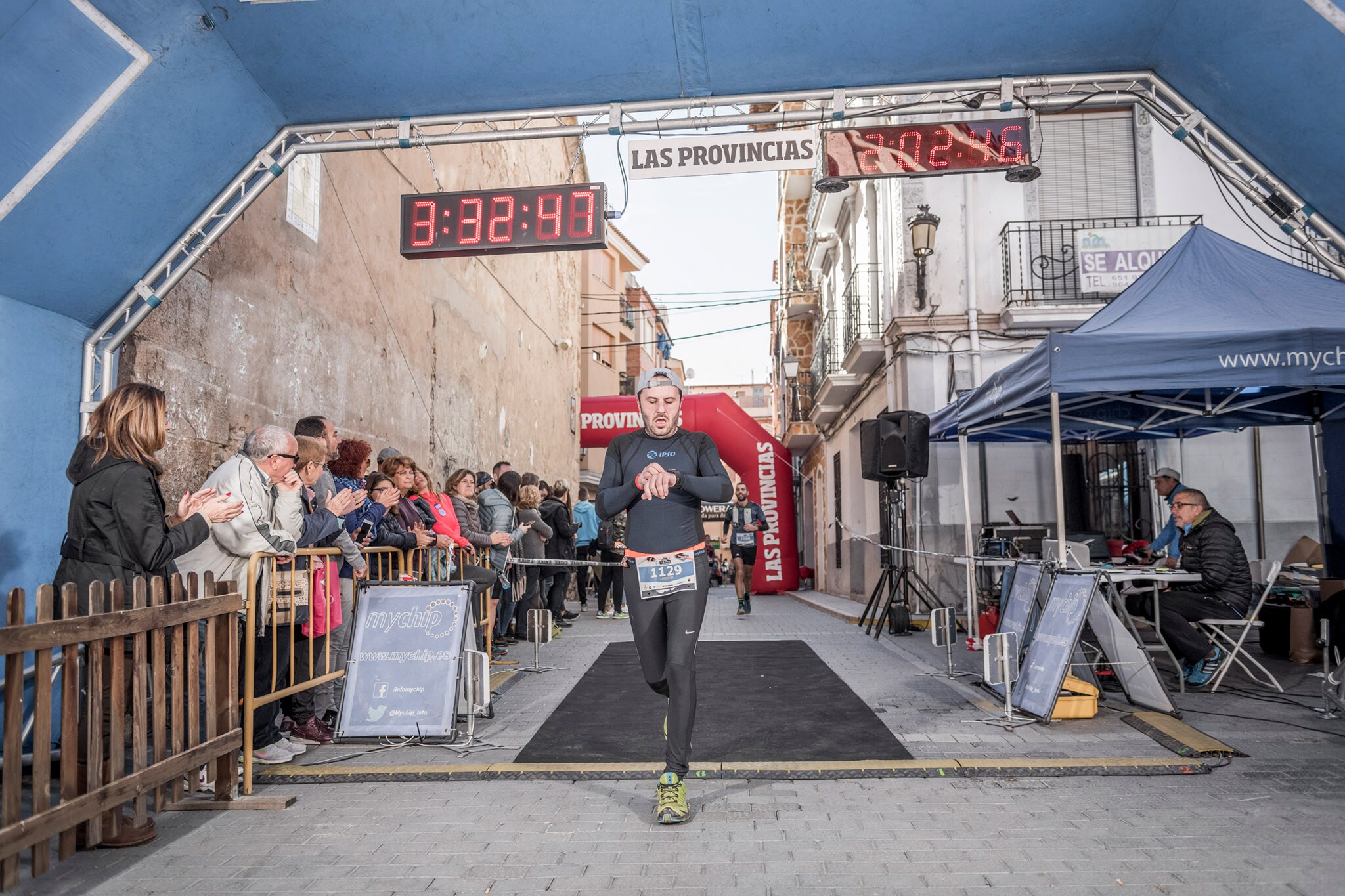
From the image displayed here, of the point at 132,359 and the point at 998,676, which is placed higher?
the point at 132,359

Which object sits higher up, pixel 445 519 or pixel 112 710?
pixel 445 519

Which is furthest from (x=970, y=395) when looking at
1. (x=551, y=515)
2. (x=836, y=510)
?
(x=836, y=510)

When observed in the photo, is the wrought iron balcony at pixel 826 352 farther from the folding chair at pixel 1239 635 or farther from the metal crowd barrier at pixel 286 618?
the metal crowd barrier at pixel 286 618

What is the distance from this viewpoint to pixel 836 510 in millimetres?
22688

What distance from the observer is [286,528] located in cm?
547

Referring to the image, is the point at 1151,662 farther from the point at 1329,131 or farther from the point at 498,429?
the point at 498,429

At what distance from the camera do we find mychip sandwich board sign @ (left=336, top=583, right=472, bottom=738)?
5.78 m

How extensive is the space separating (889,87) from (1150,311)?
2.58 m

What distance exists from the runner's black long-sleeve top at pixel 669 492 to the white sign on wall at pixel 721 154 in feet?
9.84

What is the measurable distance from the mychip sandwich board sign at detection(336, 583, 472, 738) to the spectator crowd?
0.25 meters

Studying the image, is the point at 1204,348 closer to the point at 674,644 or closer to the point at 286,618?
the point at 674,644

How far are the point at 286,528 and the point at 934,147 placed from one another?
539cm

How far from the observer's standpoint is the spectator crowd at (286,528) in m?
4.25

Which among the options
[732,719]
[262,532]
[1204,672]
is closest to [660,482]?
[262,532]
